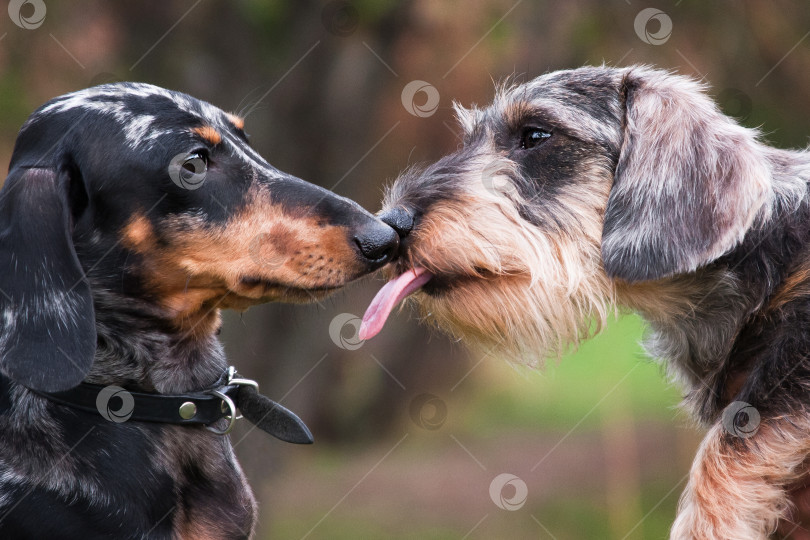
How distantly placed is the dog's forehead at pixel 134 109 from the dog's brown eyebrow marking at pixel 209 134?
5cm

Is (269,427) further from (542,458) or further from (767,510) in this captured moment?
(542,458)

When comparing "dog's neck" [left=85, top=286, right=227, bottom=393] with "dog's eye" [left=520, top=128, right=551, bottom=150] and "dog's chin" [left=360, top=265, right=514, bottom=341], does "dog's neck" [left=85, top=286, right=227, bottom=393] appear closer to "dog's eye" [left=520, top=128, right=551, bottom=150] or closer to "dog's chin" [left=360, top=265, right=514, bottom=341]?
"dog's chin" [left=360, top=265, right=514, bottom=341]

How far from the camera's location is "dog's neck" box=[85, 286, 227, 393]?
3.54 meters

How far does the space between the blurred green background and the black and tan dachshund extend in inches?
90.5

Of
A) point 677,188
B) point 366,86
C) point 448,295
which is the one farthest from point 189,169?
point 366,86

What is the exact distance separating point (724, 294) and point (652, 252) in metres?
0.48

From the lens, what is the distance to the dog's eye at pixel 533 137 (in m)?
3.97

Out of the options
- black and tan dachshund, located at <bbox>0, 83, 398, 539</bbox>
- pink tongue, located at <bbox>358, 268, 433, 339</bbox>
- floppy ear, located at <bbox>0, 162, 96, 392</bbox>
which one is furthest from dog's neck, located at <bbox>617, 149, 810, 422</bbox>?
floppy ear, located at <bbox>0, 162, 96, 392</bbox>

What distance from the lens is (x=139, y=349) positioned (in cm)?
358

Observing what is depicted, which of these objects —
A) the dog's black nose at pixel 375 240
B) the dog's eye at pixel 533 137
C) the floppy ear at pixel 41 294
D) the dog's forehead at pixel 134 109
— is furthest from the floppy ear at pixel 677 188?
the floppy ear at pixel 41 294

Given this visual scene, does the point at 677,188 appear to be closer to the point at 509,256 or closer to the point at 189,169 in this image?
the point at 509,256

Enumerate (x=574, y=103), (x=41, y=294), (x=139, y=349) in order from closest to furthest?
1. (x=41, y=294)
2. (x=139, y=349)
3. (x=574, y=103)

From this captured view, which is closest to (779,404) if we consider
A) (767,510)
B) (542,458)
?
(767,510)

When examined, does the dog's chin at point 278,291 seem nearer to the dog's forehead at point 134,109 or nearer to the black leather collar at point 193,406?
the black leather collar at point 193,406
